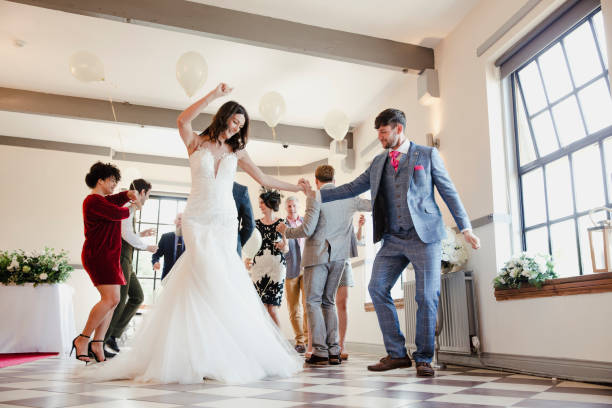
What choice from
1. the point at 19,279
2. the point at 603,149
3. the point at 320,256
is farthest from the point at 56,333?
the point at 603,149

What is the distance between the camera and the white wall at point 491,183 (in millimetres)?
3053

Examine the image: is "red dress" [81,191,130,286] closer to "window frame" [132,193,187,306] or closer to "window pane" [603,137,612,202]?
"window pane" [603,137,612,202]

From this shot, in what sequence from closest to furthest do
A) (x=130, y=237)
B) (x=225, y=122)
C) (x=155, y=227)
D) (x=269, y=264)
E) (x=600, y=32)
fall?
(x=225, y=122)
(x=600, y=32)
(x=130, y=237)
(x=269, y=264)
(x=155, y=227)

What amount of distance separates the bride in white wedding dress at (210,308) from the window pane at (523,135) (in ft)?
7.84

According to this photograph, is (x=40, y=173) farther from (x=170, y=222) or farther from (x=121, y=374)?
(x=121, y=374)

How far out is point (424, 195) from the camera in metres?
3.14

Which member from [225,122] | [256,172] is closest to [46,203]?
[256,172]

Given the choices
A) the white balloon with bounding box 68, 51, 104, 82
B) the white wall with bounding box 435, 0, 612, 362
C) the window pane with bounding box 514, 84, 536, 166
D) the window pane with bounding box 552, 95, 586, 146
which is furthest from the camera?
the white balloon with bounding box 68, 51, 104, 82

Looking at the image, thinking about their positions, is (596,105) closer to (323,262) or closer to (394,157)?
(394,157)

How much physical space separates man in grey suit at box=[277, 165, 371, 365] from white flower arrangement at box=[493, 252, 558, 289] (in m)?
1.11

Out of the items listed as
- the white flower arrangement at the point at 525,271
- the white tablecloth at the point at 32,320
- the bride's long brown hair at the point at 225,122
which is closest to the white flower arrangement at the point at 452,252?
the white flower arrangement at the point at 525,271

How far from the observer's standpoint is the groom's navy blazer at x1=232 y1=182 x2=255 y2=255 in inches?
143

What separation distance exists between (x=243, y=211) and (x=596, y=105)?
2.49 metres

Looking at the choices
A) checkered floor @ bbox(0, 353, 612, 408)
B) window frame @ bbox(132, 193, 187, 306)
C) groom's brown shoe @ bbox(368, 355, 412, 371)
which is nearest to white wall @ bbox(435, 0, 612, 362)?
checkered floor @ bbox(0, 353, 612, 408)
